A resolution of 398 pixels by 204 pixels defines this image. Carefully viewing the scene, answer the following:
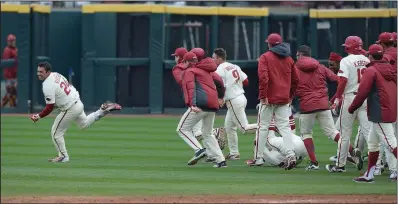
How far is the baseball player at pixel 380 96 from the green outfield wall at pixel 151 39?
1316 cm

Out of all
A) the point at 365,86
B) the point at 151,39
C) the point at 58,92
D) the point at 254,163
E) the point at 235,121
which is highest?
the point at 365,86

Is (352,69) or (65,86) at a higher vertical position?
(352,69)

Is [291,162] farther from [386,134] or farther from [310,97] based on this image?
[386,134]

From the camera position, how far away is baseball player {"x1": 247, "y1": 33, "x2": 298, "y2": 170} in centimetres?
1373

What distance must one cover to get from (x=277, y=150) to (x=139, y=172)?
2.32 meters

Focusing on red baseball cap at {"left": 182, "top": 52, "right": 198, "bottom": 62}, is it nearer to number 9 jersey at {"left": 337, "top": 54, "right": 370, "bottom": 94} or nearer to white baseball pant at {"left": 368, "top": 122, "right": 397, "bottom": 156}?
number 9 jersey at {"left": 337, "top": 54, "right": 370, "bottom": 94}

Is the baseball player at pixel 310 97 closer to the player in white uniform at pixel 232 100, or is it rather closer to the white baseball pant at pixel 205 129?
the white baseball pant at pixel 205 129

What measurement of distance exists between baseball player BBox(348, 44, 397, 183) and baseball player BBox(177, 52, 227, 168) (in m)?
2.52

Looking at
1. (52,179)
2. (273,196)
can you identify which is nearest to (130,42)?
(52,179)

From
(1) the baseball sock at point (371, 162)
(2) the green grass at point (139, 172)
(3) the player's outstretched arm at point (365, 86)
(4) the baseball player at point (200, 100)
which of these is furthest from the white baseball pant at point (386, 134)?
(4) the baseball player at point (200, 100)

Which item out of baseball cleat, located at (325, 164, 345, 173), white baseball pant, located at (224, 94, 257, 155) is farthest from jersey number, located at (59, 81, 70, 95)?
baseball cleat, located at (325, 164, 345, 173)

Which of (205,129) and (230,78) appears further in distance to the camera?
(230,78)

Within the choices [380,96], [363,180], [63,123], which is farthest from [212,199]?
[63,123]

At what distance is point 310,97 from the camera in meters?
14.0
